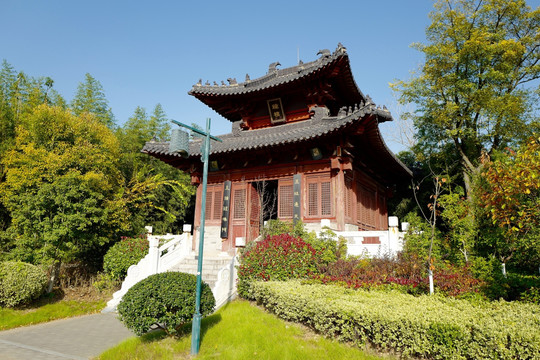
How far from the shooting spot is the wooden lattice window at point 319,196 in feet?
34.7

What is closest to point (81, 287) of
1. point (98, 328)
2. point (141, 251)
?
point (141, 251)

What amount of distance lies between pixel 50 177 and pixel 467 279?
12474 millimetres

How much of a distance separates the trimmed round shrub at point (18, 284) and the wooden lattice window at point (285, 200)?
22.9 ft

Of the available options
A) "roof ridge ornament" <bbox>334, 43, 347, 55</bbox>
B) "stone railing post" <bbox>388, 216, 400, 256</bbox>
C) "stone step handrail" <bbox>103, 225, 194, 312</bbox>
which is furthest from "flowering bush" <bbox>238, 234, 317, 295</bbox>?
"roof ridge ornament" <bbox>334, 43, 347, 55</bbox>

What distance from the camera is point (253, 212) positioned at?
11953 millimetres

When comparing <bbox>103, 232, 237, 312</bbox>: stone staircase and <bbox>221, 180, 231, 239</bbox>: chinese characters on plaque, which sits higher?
<bbox>221, 180, 231, 239</bbox>: chinese characters on plaque

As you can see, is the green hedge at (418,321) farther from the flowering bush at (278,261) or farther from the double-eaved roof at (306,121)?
the double-eaved roof at (306,121)

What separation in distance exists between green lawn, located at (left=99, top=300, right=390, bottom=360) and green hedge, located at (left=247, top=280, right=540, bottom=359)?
0.80 feet

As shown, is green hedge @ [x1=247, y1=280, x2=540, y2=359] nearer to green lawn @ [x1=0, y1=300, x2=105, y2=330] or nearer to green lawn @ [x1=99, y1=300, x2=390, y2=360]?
green lawn @ [x1=99, y1=300, x2=390, y2=360]

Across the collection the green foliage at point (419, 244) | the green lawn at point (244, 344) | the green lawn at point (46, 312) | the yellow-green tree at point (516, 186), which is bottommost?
the green lawn at point (46, 312)

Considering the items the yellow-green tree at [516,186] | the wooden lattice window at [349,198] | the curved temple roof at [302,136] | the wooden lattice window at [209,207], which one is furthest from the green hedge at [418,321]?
the wooden lattice window at [209,207]

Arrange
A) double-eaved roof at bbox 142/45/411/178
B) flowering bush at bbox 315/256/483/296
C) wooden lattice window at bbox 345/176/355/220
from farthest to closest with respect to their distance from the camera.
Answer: wooden lattice window at bbox 345/176/355/220
double-eaved roof at bbox 142/45/411/178
flowering bush at bbox 315/256/483/296

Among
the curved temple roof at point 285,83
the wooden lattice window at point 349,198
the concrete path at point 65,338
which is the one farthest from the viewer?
the curved temple roof at point 285,83

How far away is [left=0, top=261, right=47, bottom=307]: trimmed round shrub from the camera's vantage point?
29.6ft
